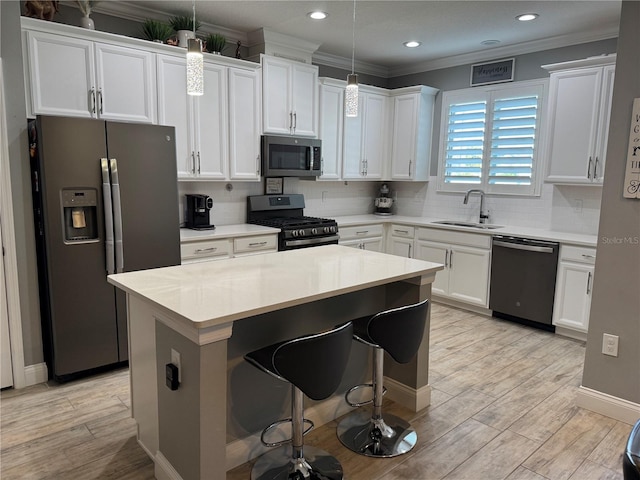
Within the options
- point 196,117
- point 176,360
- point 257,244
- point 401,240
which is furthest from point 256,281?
point 401,240

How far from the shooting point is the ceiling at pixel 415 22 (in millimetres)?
3600

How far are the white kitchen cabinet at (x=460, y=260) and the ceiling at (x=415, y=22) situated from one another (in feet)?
6.42

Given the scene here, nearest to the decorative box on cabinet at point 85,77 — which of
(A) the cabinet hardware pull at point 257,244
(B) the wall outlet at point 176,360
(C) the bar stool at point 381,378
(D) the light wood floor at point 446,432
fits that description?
(A) the cabinet hardware pull at point 257,244

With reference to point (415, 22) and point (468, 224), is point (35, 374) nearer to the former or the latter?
point (415, 22)

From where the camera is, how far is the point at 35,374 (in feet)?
10.0

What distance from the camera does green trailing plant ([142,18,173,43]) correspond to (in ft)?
12.0

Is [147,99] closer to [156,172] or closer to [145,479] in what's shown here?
[156,172]

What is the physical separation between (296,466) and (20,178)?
2.44 m

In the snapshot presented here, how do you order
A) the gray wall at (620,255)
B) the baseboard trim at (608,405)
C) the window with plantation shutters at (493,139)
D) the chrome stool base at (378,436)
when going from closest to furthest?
the chrome stool base at (378,436) < the gray wall at (620,255) < the baseboard trim at (608,405) < the window with plantation shutters at (493,139)

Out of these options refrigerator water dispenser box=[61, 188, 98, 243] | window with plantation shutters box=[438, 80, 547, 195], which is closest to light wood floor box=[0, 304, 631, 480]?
refrigerator water dispenser box=[61, 188, 98, 243]

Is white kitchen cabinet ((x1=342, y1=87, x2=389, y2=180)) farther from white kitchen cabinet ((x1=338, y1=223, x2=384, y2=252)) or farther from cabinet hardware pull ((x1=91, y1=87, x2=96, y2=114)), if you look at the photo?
cabinet hardware pull ((x1=91, y1=87, x2=96, y2=114))

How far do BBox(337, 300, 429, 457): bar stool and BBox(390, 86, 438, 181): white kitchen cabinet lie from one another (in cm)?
339

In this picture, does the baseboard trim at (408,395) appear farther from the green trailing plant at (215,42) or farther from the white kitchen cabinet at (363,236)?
the green trailing plant at (215,42)

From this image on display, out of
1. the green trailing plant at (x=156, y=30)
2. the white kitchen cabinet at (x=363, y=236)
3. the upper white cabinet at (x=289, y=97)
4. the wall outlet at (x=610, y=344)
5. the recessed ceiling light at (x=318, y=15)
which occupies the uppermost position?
the recessed ceiling light at (x=318, y=15)
